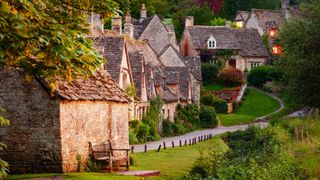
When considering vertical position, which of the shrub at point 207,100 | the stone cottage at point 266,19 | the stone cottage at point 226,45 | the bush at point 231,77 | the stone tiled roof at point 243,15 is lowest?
the shrub at point 207,100

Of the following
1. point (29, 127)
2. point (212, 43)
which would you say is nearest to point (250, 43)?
point (212, 43)

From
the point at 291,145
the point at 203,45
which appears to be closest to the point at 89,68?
the point at 291,145

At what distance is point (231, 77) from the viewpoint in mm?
96625

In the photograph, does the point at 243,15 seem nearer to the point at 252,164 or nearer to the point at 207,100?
the point at 207,100

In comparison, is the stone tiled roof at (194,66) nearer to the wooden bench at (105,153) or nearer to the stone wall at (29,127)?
the wooden bench at (105,153)

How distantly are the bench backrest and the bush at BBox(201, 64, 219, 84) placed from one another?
Result: 68.0 meters

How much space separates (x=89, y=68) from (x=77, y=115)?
1277 cm

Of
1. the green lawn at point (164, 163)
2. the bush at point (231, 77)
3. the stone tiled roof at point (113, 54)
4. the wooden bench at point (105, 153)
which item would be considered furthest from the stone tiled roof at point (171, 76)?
the wooden bench at point (105, 153)

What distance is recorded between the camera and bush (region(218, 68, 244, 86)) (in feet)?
316

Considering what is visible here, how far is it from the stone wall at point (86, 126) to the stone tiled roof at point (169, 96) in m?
35.1

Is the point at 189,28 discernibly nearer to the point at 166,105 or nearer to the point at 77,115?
the point at 166,105

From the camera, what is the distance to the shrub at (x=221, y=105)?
88.1 metres

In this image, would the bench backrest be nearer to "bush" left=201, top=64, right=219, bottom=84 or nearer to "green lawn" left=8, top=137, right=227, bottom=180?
"green lawn" left=8, top=137, right=227, bottom=180

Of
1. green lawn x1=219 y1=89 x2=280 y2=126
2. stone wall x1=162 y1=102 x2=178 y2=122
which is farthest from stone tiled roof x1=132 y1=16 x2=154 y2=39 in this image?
stone wall x1=162 y1=102 x2=178 y2=122
